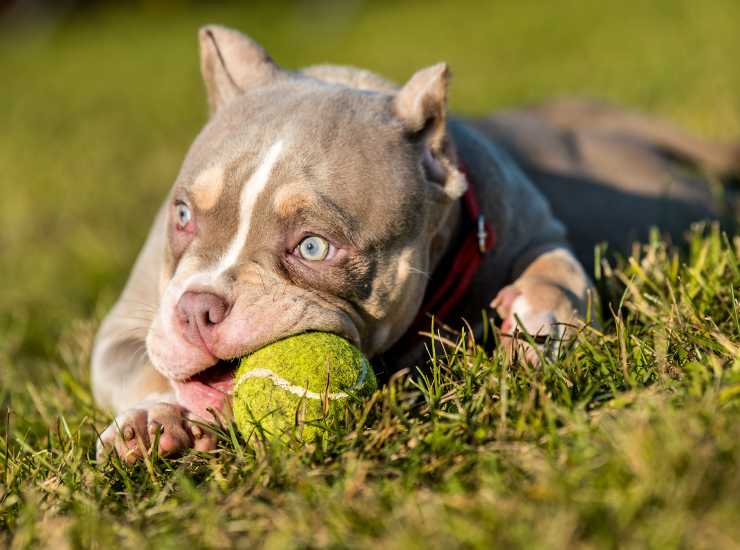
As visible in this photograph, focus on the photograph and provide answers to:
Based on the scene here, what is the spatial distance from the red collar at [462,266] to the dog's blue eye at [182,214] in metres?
0.89

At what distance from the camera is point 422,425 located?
2541mm

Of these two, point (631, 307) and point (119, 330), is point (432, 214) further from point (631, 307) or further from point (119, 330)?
point (119, 330)

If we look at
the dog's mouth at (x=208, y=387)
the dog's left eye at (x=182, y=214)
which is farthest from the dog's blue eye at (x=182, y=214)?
the dog's mouth at (x=208, y=387)

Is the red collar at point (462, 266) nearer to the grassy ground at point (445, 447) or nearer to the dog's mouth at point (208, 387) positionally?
the grassy ground at point (445, 447)

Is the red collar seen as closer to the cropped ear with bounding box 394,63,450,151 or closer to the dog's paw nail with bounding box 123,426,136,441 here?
the cropped ear with bounding box 394,63,450,151

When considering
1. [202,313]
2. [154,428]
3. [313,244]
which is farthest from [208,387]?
[313,244]

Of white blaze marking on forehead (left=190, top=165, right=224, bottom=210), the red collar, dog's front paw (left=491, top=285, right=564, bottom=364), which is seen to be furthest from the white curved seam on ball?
the red collar

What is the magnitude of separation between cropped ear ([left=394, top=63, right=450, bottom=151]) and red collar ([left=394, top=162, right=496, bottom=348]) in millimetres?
229

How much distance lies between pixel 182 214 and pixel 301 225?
518 mm

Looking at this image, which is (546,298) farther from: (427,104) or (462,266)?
(427,104)

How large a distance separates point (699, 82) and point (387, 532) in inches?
276

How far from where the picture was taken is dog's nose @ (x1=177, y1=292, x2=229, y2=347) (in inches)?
109

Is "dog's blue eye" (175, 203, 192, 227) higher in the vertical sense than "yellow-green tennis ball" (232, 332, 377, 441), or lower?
higher

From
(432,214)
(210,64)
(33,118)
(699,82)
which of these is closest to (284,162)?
(432,214)
